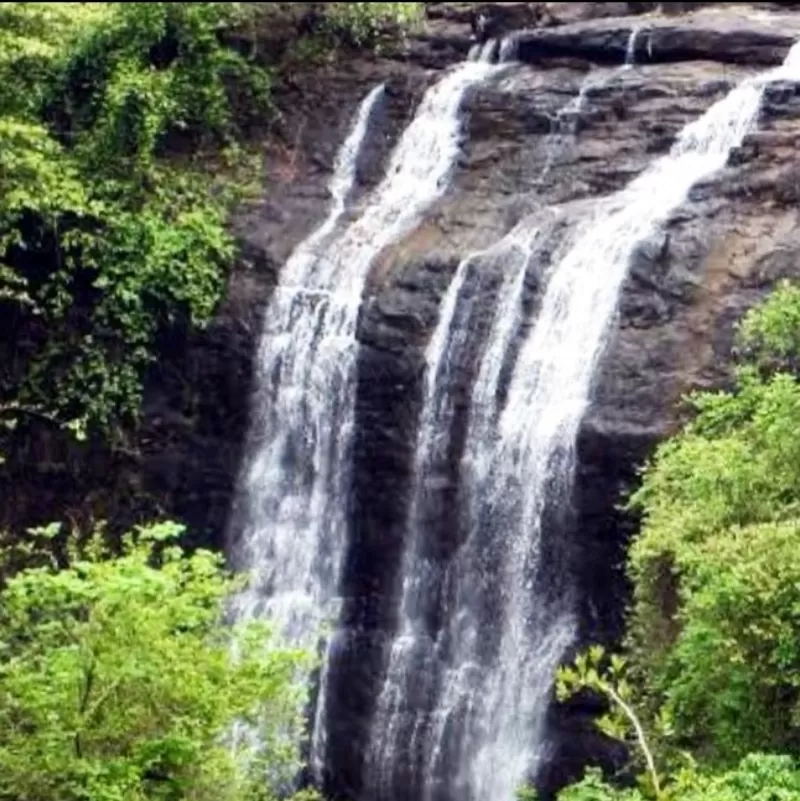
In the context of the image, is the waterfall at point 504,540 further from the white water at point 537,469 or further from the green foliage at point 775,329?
the green foliage at point 775,329

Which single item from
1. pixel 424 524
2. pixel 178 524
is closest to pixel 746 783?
pixel 178 524

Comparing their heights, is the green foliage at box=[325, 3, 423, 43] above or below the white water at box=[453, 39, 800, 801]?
above

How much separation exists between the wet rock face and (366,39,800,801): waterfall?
20 centimetres

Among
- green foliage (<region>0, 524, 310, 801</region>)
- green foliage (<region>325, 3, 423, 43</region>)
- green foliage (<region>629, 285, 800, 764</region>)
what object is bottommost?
green foliage (<region>0, 524, 310, 801</region>)

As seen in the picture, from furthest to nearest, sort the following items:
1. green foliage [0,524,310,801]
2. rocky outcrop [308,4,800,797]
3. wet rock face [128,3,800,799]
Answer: wet rock face [128,3,800,799], rocky outcrop [308,4,800,797], green foliage [0,524,310,801]

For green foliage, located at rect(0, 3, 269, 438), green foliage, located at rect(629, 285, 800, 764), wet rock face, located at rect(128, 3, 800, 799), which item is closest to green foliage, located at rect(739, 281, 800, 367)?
green foliage, located at rect(629, 285, 800, 764)

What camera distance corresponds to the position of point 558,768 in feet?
46.2

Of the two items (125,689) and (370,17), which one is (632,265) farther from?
(125,689)

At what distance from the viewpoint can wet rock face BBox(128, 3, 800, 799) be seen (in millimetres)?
14477

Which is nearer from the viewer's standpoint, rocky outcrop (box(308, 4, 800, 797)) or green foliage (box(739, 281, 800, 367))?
green foliage (box(739, 281, 800, 367))

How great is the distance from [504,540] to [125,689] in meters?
6.08

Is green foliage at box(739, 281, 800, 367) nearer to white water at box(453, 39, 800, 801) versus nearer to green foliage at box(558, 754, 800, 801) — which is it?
white water at box(453, 39, 800, 801)

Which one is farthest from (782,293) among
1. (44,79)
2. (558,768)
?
(44,79)

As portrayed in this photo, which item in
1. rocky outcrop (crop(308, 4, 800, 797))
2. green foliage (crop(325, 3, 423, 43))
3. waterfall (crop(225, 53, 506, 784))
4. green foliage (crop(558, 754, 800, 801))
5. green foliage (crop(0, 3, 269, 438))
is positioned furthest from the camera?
green foliage (crop(325, 3, 423, 43))
